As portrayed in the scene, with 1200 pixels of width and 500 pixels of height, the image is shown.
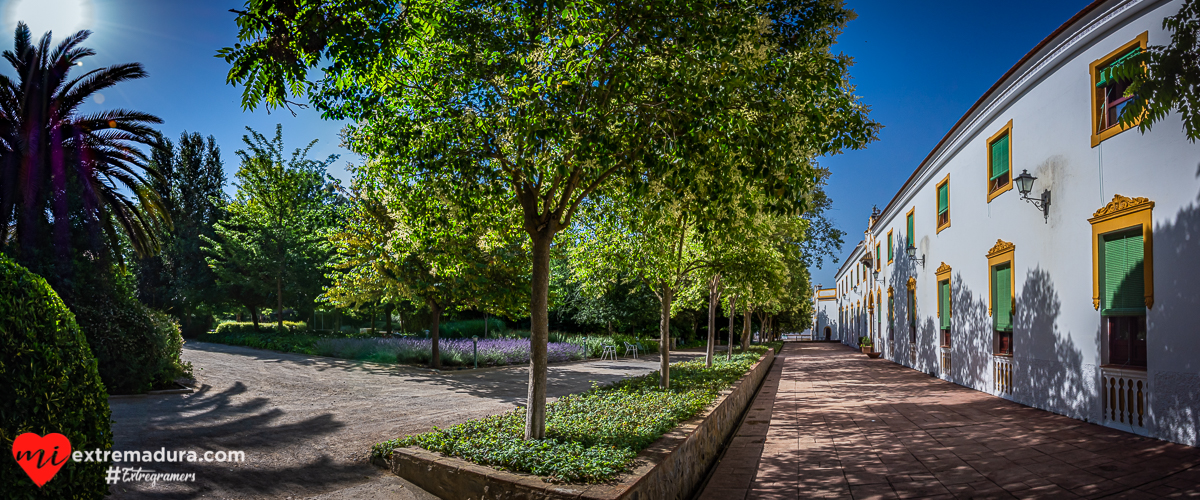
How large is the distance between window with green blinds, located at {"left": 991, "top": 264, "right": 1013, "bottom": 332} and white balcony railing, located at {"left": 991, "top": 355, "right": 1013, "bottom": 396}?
1.96 feet

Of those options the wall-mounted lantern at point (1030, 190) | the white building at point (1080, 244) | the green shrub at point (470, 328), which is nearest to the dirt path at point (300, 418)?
the white building at point (1080, 244)

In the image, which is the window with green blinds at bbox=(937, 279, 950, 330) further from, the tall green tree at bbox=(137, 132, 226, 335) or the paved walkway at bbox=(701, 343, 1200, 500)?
the tall green tree at bbox=(137, 132, 226, 335)

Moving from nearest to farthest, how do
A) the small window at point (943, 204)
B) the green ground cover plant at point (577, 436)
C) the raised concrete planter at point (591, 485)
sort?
1. the raised concrete planter at point (591, 485)
2. the green ground cover plant at point (577, 436)
3. the small window at point (943, 204)

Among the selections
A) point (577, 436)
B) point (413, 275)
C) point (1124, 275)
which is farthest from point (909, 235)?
point (577, 436)

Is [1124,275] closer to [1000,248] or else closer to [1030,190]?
Result: [1030,190]

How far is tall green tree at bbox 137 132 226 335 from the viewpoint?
28250mm

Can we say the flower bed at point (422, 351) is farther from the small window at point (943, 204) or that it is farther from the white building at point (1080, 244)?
the small window at point (943, 204)

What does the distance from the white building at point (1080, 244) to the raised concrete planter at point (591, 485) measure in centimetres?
561

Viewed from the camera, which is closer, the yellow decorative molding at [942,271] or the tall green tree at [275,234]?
the yellow decorative molding at [942,271]

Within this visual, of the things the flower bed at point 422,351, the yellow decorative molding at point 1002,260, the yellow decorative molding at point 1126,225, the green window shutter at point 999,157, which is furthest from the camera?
the flower bed at point 422,351

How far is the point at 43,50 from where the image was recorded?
11.9 m

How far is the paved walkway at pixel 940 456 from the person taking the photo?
213 inches

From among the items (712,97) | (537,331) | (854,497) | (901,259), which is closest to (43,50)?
(537,331)

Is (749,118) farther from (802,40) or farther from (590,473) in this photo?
(590,473)
